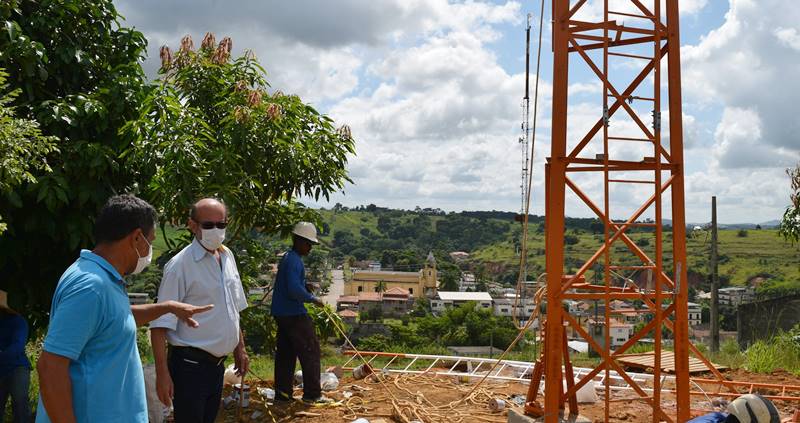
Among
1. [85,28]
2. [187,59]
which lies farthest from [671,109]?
[85,28]

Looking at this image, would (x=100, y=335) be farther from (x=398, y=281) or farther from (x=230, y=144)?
(x=398, y=281)

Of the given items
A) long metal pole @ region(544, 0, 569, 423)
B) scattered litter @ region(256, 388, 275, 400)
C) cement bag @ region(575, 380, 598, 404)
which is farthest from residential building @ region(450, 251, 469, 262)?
long metal pole @ region(544, 0, 569, 423)

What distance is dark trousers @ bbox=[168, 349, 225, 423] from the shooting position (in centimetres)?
446

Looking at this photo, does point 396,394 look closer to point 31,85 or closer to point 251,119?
point 251,119

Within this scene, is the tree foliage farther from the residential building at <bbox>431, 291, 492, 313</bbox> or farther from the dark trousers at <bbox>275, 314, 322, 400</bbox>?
the residential building at <bbox>431, 291, 492, 313</bbox>

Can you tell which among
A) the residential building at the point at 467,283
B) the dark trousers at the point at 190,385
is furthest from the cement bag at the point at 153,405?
the residential building at the point at 467,283

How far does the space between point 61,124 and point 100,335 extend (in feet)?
17.4

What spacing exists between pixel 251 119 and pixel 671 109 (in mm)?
4062

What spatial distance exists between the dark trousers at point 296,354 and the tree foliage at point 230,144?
1.18 m

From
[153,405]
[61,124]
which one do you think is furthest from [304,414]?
[61,124]

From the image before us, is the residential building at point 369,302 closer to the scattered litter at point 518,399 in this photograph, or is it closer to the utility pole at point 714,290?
the utility pole at point 714,290

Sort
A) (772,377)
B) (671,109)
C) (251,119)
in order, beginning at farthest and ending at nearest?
(772,377) < (251,119) < (671,109)

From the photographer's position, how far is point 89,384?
2.63 meters

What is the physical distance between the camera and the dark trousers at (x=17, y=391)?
5.64m
